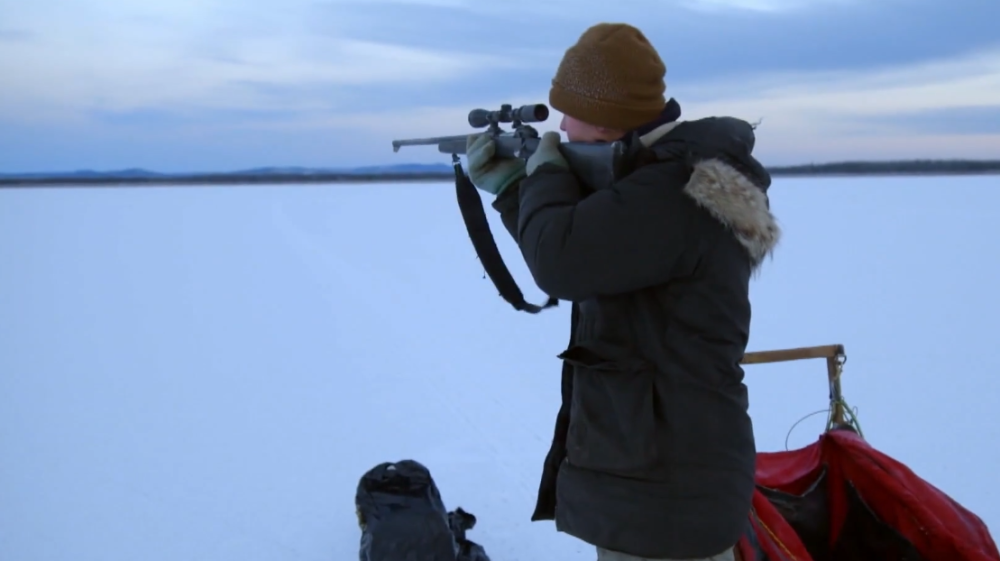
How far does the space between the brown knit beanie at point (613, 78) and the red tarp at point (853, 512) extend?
1.15 meters

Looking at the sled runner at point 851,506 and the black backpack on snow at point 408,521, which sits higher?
the sled runner at point 851,506

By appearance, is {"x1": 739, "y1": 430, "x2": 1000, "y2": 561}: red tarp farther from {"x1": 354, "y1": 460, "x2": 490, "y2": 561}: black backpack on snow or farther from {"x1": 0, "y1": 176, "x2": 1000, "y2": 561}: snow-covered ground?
{"x1": 354, "y1": 460, "x2": 490, "y2": 561}: black backpack on snow

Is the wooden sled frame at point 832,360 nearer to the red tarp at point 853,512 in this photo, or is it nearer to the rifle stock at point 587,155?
the red tarp at point 853,512

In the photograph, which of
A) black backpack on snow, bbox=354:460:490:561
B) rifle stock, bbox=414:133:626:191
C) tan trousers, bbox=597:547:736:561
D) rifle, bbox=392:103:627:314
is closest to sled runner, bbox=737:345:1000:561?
tan trousers, bbox=597:547:736:561

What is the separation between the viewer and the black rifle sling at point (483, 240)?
2225 millimetres

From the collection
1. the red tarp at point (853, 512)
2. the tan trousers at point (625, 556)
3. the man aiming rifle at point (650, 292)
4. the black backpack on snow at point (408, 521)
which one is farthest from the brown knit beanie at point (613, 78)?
the black backpack on snow at point (408, 521)

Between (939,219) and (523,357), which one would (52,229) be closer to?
(523,357)

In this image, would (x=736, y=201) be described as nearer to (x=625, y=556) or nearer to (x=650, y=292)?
(x=650, y=292)

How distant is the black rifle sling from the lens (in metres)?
2.22

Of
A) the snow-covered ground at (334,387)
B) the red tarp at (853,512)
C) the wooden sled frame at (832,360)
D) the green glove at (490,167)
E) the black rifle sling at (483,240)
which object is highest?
the green glove at (490,167)

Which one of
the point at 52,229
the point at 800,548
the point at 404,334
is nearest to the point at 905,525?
the point at 800,548

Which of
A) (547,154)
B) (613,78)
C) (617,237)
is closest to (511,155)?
(547,154)

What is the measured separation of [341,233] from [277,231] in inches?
45.7

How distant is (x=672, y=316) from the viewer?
150 cm
